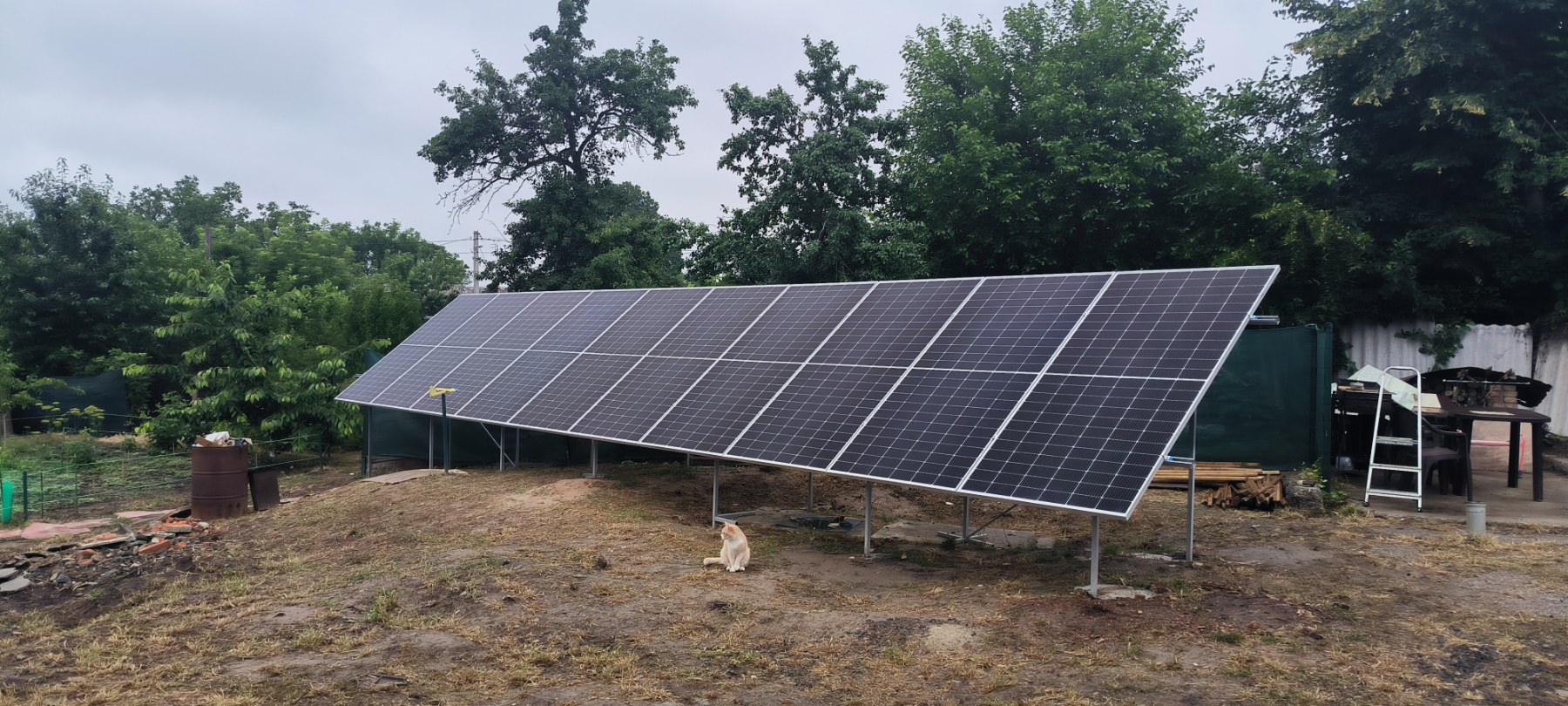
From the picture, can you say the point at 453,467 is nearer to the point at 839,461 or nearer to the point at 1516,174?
the point at 839,461

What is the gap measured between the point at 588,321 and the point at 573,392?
325cm

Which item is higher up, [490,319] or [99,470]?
[490,319]

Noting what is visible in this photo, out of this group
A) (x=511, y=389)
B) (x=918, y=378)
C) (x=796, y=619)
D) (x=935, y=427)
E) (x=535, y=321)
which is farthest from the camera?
(x=535, y=321)

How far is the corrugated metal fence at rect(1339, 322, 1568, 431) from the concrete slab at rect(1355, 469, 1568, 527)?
3963 millimetres

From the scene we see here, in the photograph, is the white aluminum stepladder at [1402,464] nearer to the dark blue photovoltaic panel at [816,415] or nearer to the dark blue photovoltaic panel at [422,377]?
the dark blue photovoltaic panel at [816,415]

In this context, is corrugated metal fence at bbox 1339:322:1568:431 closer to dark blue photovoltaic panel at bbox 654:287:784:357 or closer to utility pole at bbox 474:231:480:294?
dark blue photovoltaic panel at bbox 654:287:784:357

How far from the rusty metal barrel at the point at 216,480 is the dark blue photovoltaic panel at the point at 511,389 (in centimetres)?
349

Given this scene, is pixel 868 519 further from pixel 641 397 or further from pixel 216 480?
pixel 216 480

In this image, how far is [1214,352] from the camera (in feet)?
29.3

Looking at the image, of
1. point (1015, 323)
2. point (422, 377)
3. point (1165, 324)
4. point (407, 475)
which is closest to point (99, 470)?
point (422, 377)

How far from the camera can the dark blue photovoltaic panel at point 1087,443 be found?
7.90 meters

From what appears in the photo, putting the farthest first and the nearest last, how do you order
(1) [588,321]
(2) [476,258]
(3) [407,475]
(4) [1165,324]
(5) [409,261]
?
A: 1. (5) [409,261]
2. (2) [476,258]
3. (1) [588,321]
4. (3) [407,475]
5. (4) [1165,324]

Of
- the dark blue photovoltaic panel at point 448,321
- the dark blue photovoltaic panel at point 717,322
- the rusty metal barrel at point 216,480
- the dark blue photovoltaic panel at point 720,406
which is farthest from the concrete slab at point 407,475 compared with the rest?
the dark blue photovoltaic panel at point 720,406

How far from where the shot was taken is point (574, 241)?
1174 inches
